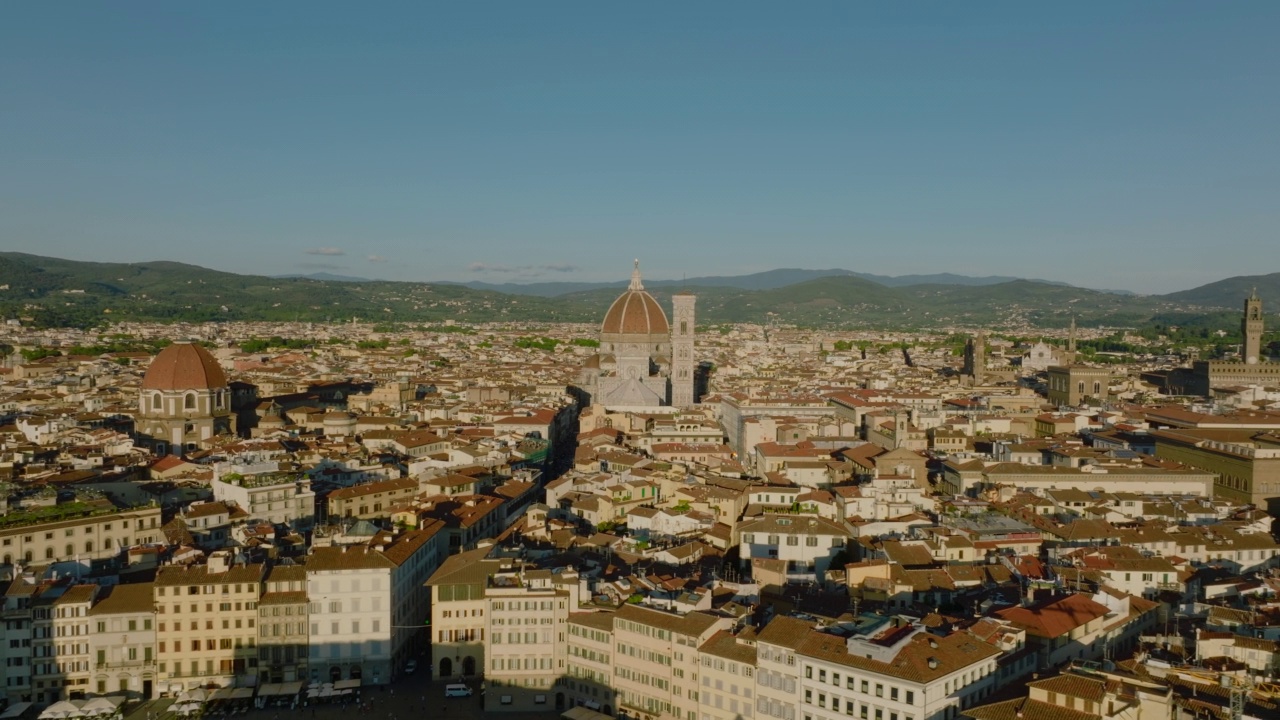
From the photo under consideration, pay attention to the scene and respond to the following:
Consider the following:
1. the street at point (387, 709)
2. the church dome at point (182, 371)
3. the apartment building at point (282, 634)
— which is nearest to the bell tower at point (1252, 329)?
the church dome at point (182, 371)

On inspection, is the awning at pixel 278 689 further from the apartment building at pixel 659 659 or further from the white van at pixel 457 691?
the apartment building at pixel 659 659

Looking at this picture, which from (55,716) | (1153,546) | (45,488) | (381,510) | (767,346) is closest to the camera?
(55,716)

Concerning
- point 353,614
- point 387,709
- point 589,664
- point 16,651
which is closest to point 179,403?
point 16,651

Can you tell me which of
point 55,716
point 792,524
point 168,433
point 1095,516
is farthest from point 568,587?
point 168,433

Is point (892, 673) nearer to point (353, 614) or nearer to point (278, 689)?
point (353, 614)

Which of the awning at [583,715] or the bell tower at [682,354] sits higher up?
the bell tower at [682,354]

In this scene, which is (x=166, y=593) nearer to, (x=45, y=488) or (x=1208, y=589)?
(x=45, y=488)
